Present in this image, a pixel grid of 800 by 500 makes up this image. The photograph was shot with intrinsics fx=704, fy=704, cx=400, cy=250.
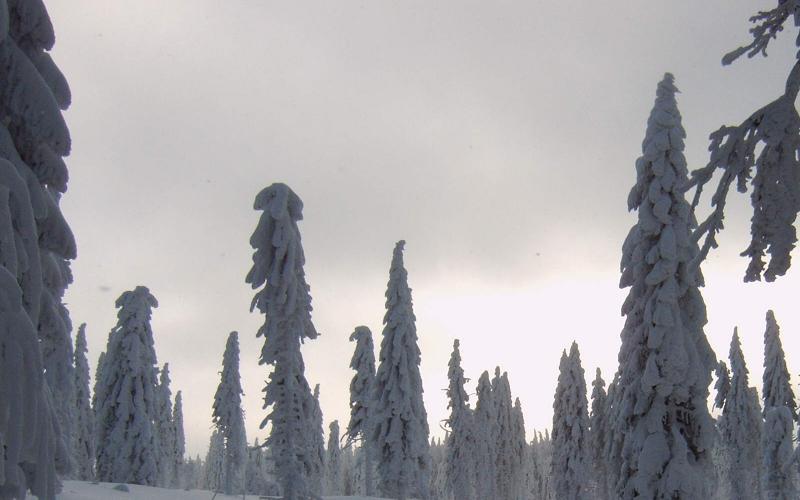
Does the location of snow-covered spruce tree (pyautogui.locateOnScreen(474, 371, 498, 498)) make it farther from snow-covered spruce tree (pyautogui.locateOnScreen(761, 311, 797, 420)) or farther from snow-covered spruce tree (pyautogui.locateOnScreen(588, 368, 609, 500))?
snow-covered spruce tree (pyautogui.locateOnScreen(761, 311, 797, 420))

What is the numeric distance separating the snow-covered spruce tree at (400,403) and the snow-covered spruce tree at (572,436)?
11.1 metres

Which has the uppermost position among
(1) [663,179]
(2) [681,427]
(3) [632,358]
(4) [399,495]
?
(1) [663,179]

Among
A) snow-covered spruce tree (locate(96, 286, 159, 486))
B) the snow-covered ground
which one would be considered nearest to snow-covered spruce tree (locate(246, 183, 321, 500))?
the snow-covered ground

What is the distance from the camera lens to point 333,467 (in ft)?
339

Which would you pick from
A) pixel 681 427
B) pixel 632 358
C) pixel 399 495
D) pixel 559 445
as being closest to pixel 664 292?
pixel 632 358

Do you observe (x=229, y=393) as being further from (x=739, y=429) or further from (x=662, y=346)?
(x=662, y=346)

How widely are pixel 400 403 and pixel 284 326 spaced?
1120 cm

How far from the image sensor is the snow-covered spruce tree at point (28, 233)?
5734mm

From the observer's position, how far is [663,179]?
65.1 feet

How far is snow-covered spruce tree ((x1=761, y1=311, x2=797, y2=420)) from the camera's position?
49688mm

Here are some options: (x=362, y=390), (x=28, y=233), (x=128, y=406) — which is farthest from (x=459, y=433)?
(x=28, y=233)

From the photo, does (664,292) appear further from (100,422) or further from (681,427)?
(100,422)

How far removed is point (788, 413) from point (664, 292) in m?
29.7

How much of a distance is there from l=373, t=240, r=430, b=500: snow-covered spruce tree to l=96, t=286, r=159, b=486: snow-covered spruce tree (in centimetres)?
1304
